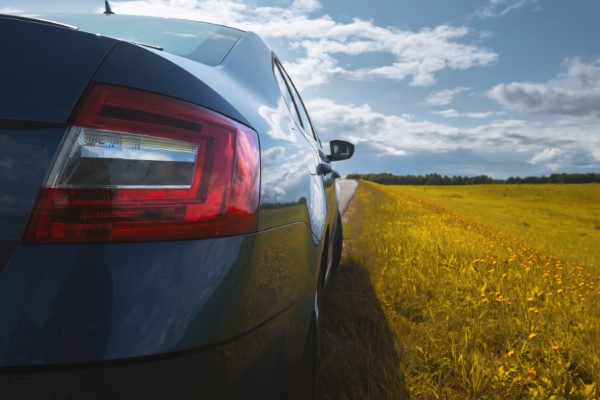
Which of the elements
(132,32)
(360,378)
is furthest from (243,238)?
(360,378)

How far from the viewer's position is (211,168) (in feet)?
3.24

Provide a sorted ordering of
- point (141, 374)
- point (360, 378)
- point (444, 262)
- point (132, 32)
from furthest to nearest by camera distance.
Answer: point (444, 262) < point (360, 378) < point (132, 32) < point (141, 374)

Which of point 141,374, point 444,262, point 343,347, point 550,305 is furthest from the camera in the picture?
point 444,262

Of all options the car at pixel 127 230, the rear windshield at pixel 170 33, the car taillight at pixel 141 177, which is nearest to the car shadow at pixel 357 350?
the car at pixel 127 230

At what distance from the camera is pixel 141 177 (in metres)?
0.92

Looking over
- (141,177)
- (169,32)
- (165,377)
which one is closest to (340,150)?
(169,32)

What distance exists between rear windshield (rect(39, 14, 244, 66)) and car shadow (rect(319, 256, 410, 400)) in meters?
1.69

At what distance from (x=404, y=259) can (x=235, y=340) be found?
3.98 m

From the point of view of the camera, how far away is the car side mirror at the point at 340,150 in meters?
4.24

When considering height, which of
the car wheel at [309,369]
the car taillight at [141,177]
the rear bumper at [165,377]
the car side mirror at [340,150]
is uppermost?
the car side mirror at [340,150]

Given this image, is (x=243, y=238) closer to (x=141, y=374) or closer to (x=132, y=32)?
(x=141, y=374)

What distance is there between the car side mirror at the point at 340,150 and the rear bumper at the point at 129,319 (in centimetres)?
333

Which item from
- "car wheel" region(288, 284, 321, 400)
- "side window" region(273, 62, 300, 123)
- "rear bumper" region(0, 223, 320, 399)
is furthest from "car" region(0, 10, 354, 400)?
"side window" region(273, 62, 300, 123)

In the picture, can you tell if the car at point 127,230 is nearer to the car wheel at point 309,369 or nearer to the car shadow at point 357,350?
the car wheel at point 309,369
